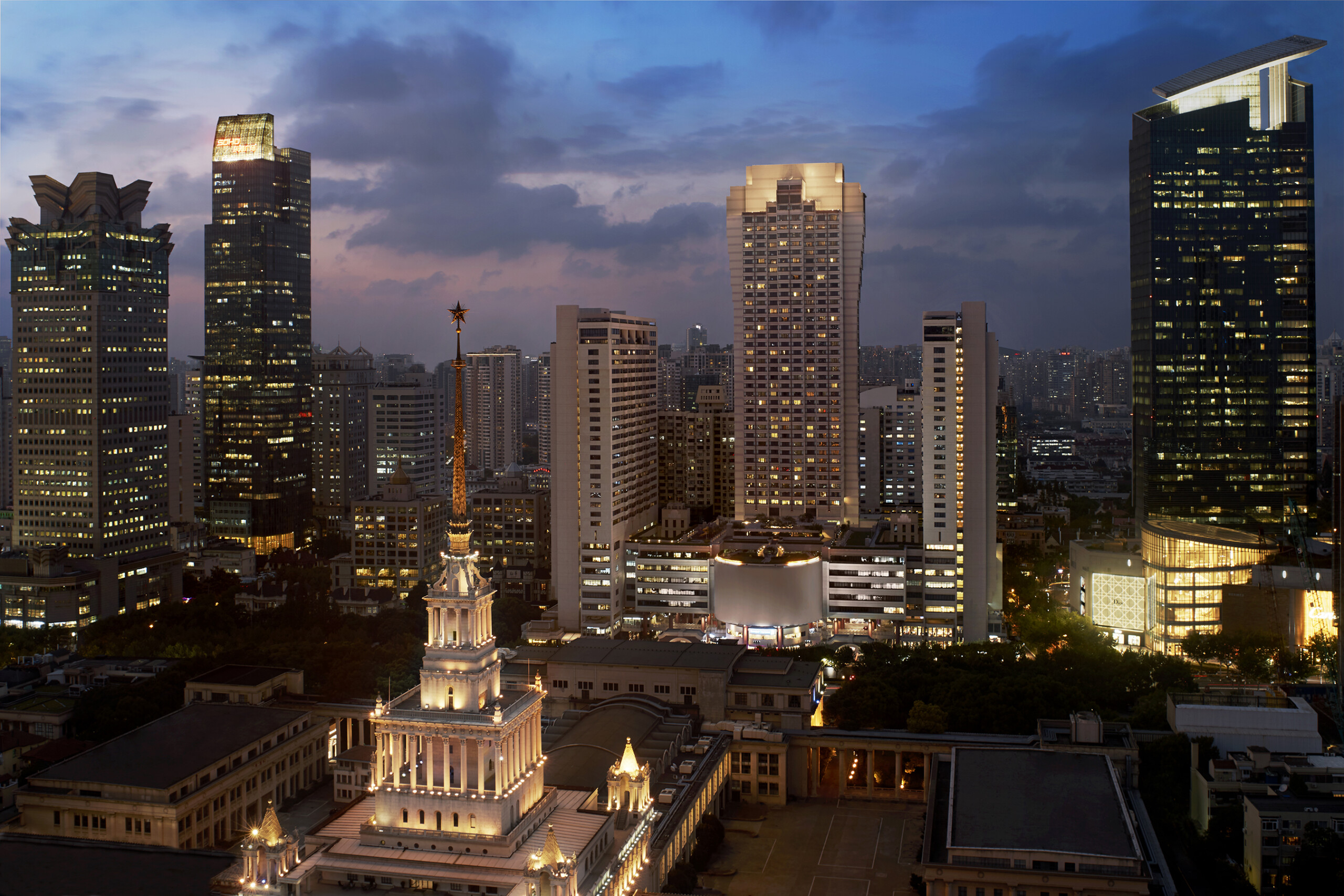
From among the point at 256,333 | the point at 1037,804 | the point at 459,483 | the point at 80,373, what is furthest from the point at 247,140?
the point at 1037,804

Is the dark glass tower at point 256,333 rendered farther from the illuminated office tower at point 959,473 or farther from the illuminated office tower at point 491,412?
the illuminated office tower at point 959,473

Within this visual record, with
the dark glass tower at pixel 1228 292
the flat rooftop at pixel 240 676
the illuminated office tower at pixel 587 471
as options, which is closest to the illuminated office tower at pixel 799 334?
the illuminated office tower at pixel 587 471

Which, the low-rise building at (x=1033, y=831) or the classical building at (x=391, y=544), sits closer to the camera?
the low-rise building at (x=1033, y=831)

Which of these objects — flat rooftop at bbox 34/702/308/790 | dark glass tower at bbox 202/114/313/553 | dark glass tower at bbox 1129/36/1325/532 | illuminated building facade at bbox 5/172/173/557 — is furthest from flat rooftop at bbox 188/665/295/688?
dark glass tower at bbox 1129/36/1325/532

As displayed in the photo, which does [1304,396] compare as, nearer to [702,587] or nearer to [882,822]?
[702,587]

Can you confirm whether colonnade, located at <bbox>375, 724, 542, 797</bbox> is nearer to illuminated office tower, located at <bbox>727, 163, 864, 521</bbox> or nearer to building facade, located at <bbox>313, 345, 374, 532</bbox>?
illuminated office tower, located at <bbox>727, 163, 864, 521</bbox>

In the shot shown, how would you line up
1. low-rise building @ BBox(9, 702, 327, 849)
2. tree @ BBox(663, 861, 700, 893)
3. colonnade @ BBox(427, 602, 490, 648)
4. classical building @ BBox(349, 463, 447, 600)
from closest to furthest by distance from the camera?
colonnade @ BBox(427, 602, 490, 648) → tree @ BBox(663, 861, 700, 893) → low-rise building @ BBox(9, 702, 327, 849) → classical building @ BBox(349, 463, 447, 600)
